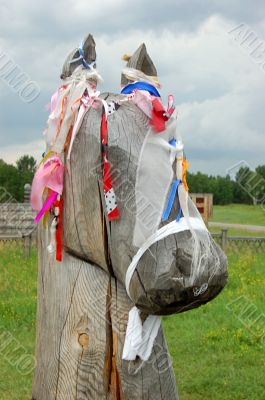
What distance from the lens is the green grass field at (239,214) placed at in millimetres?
28438

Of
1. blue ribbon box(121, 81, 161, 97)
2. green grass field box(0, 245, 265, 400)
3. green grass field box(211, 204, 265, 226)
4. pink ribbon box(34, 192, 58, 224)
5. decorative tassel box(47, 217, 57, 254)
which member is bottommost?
green grass field box(211, 204, 265, 226)

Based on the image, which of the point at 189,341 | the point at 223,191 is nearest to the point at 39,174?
the point at 189,341

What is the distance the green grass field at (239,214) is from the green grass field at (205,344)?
1952 cm

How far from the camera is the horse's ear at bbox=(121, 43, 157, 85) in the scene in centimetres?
197

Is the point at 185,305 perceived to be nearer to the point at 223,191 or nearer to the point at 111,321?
the point at 111,321

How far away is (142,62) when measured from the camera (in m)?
1.98

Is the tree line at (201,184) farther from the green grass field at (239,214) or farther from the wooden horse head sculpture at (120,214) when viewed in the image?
the wooden horse head sculpture at (120,214)

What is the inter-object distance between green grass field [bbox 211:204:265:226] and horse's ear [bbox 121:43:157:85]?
26546 mm

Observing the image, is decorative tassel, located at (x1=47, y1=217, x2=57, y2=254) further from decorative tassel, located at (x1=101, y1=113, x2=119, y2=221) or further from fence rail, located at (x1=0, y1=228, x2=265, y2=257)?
fence rail, located at (x1=0, y1=228, x2=265, y2=257)

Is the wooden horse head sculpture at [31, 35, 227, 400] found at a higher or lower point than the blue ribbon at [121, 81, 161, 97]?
lower

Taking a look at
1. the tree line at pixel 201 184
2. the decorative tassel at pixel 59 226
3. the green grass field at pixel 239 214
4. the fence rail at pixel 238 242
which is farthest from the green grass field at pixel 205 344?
the green grass field at pixel 239 214

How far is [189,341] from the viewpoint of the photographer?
645cm

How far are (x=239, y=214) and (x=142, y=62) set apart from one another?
28.1 m

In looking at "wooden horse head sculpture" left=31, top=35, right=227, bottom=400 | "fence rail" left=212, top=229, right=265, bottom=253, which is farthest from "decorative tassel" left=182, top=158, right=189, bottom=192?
"fence rail" left=212, top=229, right=265, bottom=253
